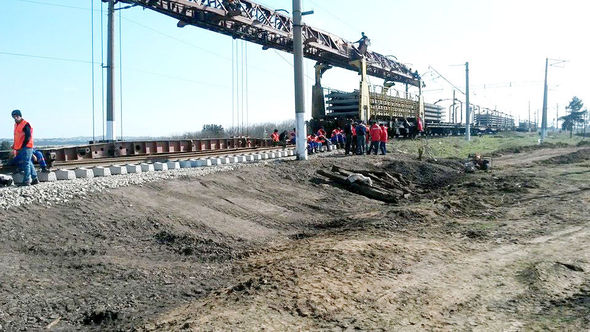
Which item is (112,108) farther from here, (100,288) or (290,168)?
(100,288)

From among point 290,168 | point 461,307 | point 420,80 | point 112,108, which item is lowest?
point 461,307

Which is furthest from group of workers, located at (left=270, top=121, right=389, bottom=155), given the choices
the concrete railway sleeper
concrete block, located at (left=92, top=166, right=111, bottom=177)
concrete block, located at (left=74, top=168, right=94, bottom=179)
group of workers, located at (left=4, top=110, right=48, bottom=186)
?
group of workers, located at (left=4, top=110, right=48, bottom=186)

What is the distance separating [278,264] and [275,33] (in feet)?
51.2

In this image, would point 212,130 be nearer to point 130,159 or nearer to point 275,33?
point 275,33

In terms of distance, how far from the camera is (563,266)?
6094mm

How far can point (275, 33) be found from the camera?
1988 centimetres

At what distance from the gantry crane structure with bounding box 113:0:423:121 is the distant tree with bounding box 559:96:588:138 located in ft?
229

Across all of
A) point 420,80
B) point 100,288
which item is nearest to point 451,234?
point 100,288

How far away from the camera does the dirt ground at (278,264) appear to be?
4.47 metres

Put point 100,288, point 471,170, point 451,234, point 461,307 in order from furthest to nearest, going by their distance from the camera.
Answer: point 471,170
point 451,234
point 100,288
point 461,307

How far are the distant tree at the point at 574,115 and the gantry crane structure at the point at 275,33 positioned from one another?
69665mm

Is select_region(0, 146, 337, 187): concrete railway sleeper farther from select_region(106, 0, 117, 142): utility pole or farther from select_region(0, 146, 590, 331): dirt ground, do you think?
select_region(106, 0, 117, 142): utility pole

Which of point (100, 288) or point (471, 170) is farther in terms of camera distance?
point (471, 170)

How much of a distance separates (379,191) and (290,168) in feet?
8.06
